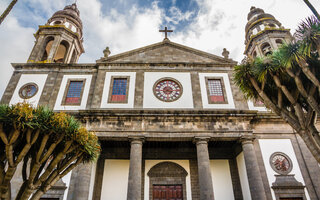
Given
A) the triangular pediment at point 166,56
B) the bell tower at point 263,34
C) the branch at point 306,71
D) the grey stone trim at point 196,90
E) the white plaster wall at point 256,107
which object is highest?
the bell tower at point 263,34

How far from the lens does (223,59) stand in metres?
16.8

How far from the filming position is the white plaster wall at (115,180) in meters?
13.8

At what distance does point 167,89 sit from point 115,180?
276 inches

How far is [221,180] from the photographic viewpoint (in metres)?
14.4

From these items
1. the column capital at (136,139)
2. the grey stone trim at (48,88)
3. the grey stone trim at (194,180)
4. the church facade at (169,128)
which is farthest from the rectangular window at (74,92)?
the grey stone trim at (194,180)

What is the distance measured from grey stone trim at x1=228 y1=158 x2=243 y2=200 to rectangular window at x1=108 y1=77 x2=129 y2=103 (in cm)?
840

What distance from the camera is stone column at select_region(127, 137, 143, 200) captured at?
11193mm

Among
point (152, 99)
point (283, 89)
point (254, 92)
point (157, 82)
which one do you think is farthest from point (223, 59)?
point (283, 89)

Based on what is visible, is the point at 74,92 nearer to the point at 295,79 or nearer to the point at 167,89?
the point at 167,89

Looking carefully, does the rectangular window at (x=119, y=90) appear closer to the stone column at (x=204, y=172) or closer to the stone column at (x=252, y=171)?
the stone column at (x=204, y=172)

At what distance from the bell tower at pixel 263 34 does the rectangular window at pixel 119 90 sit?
1137 cm

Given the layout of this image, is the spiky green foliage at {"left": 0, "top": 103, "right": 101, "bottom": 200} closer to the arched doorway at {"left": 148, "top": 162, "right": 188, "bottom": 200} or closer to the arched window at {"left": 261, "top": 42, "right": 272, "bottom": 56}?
the arched doorway at {"left": 148, "top": 162, "right": 188, "bottom": 200}

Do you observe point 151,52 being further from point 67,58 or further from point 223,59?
point 67,58

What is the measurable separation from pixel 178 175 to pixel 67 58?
13.5m
